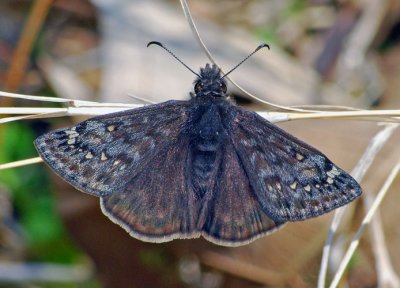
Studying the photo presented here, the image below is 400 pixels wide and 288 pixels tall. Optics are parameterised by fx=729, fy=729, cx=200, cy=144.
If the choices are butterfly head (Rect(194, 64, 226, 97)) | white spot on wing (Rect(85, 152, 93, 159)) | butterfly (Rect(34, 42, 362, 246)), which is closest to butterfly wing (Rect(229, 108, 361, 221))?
butterfly (Rect(34, 42, 362, 246))

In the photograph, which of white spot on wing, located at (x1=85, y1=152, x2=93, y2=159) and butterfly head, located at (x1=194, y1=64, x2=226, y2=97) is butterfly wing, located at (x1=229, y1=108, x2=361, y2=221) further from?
white spot on wing, located at (x1=85, y1=152, x2=93, y2=159)

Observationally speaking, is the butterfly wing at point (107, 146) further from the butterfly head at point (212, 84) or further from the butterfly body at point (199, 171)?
the butterfly head at point (212, 84)

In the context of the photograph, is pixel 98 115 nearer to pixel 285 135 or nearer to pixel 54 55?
pixel 285 135

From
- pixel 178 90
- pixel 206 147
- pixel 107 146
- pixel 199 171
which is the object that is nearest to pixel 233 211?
pixel 199 171

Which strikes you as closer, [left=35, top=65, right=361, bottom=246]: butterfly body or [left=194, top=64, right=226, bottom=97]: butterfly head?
[left=35, top=65, right=361, bottom=246]: butterfly body

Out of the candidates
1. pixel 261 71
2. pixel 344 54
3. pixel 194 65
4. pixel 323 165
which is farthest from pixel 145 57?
pixel 323 165

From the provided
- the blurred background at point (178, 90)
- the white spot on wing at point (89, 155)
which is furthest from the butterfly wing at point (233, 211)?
the blurred background at point (178, 90)

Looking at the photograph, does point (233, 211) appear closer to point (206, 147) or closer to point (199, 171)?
point (199, 171)
